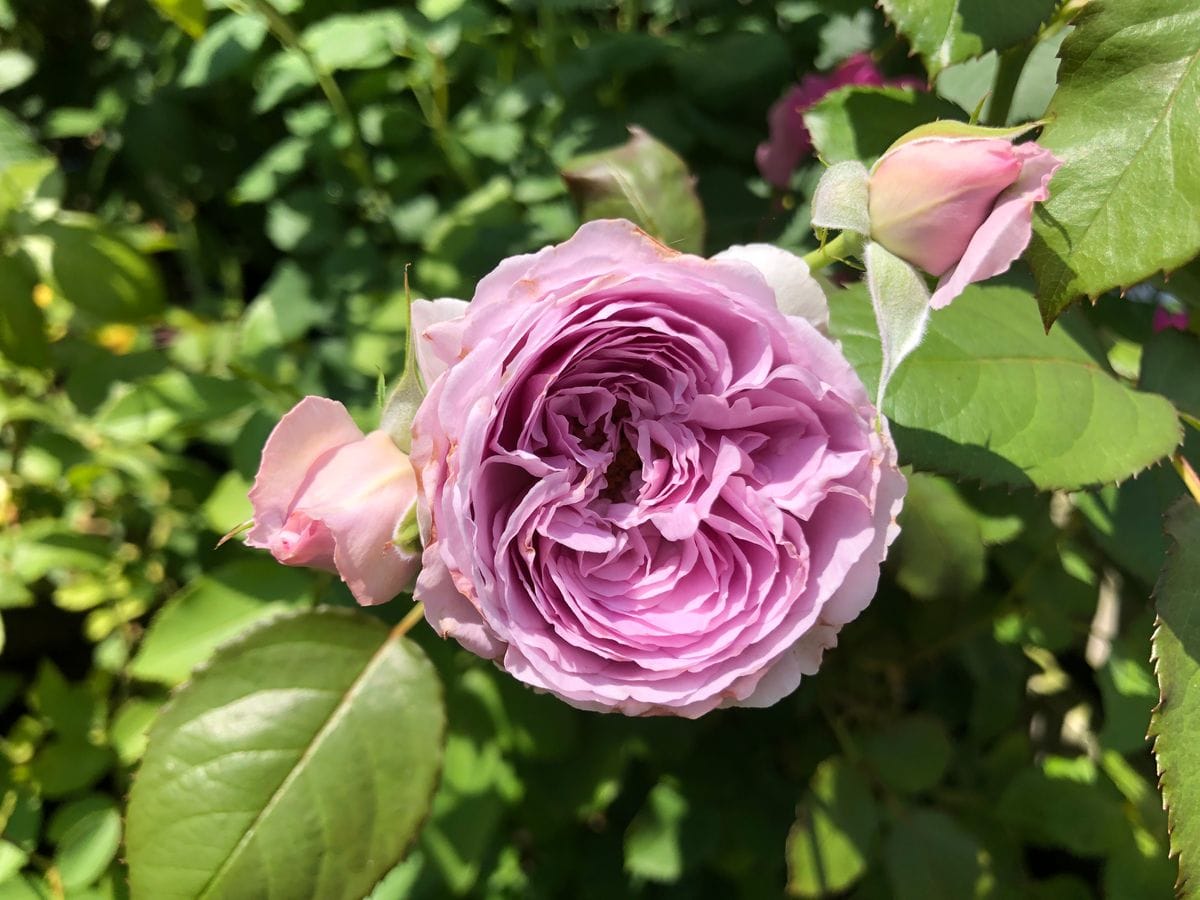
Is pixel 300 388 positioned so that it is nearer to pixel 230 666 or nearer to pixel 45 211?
pixel 45 211

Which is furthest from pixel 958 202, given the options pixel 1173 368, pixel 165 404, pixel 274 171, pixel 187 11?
pixel 274 171

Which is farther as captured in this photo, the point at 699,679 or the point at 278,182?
the point at 278,182

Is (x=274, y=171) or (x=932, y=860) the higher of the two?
(x=274, y=171)

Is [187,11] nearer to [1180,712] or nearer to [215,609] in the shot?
[215,609]

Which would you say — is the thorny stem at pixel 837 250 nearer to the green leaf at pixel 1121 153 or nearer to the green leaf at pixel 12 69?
the green leaf at pixel 1121 153

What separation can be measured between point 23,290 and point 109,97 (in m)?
0.55

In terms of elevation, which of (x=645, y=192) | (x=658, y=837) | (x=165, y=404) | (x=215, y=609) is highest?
(x=645, y=192)

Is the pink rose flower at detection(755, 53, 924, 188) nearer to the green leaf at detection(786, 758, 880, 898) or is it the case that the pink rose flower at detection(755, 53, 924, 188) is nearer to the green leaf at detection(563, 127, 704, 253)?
the green leaf at detection(563, 127, 704, 253)

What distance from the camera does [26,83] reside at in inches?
53.3

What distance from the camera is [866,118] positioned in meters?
0.67

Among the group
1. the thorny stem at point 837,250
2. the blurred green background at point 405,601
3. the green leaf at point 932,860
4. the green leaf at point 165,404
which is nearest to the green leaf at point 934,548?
the blurred green background at point 405,601

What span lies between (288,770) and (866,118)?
2.10 ft

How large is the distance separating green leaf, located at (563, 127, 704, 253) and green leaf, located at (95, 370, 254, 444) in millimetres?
441

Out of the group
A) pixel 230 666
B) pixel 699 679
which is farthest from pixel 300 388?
pixel 699 679
